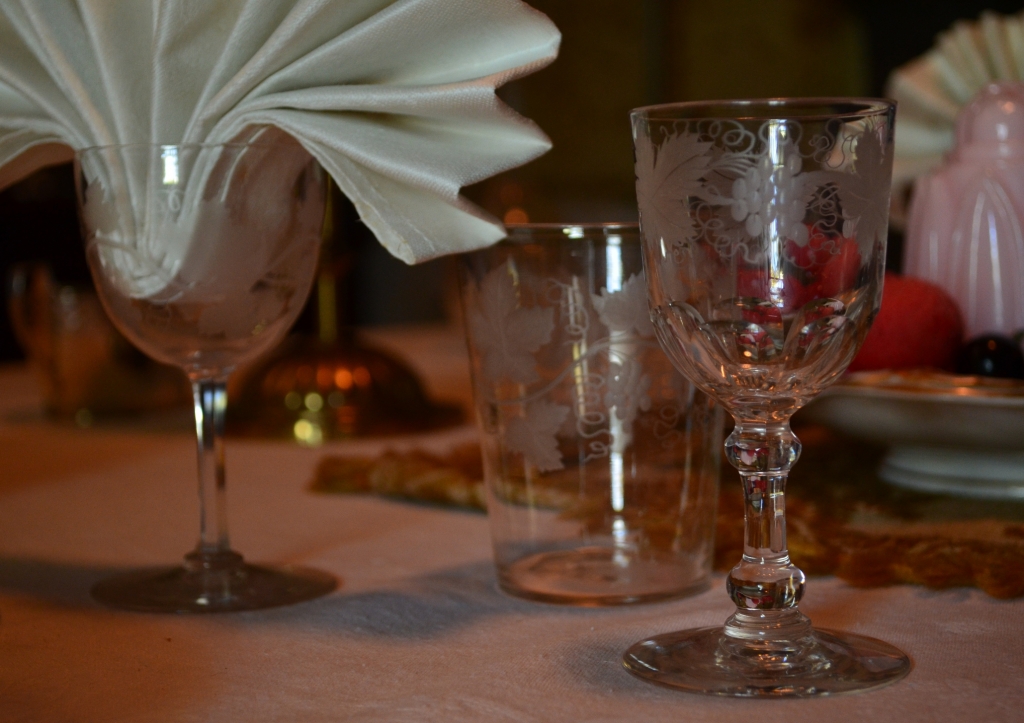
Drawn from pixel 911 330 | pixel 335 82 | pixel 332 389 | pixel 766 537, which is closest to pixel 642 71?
pixel 332 389

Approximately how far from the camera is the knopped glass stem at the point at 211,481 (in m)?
0.47

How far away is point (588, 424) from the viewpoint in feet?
1.44

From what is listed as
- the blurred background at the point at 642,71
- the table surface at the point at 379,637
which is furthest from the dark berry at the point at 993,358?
the blurred background at the point at 642,71

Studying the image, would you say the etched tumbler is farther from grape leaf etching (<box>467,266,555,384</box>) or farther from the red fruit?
the red fruit

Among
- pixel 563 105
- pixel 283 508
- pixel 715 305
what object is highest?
pixel 563 105

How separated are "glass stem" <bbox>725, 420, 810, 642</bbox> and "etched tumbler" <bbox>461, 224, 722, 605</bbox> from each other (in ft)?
0.27

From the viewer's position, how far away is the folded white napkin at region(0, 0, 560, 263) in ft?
1.38

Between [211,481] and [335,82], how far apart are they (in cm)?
17

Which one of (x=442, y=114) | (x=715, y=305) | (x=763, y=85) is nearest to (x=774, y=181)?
(x=715, y=305)

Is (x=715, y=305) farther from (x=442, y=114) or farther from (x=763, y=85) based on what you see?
(x=763, y=85)

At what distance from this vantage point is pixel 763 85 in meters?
3.21

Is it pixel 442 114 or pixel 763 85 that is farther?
pixel 763 85

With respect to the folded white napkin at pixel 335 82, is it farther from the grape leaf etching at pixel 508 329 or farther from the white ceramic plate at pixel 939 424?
the white ceramic plate at pixel 939 424

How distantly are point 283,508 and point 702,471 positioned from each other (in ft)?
0.89
